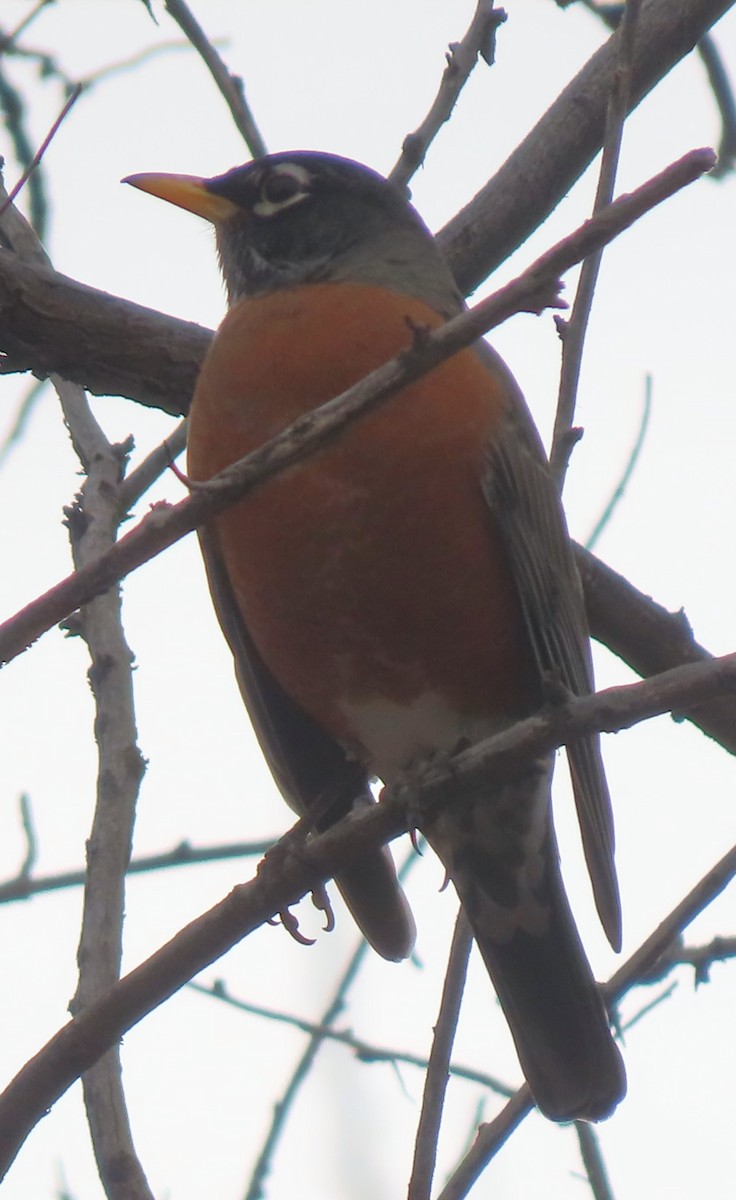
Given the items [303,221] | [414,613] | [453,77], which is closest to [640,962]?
[414,613]

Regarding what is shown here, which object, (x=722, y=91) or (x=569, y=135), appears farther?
(x=722, y=91)

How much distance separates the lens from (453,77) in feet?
13.2

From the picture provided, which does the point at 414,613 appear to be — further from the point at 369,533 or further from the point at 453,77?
the point at 453,77

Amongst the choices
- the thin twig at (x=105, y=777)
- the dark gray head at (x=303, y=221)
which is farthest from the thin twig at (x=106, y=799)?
the dark gray head at (x=303, y=221)

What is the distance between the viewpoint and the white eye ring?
499 centimetres

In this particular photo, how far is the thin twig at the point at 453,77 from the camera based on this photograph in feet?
13.2

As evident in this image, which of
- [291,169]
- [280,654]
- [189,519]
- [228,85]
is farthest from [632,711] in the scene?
[291,169]

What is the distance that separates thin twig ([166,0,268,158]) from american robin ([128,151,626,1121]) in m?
0.54

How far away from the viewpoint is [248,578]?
3.92 metres

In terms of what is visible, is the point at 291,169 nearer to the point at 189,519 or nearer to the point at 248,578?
the point at 248,578

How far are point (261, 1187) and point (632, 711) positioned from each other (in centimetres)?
153

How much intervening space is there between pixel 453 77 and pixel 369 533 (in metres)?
1.27

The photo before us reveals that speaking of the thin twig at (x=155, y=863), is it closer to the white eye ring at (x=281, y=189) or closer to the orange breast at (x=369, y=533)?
the orange breast at (x=369, y=533)

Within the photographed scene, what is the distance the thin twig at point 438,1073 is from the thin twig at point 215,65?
2.50 meters
